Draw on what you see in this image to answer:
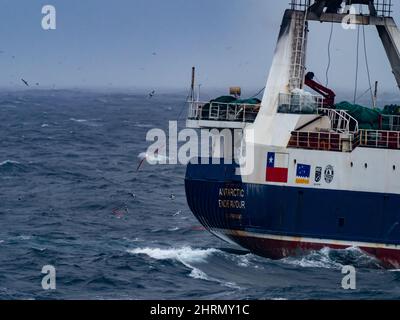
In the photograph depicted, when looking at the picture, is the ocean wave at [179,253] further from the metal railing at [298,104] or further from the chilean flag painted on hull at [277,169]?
the metal railing at [298,104]

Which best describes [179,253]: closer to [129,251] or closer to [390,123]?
[129,251]

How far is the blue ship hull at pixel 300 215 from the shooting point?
50.5 m

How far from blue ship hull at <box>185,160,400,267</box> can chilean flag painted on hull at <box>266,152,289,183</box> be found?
372mm

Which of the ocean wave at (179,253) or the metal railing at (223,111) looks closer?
the ocean wave at (179,253)

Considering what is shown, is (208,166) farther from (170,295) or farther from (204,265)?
(170,295)

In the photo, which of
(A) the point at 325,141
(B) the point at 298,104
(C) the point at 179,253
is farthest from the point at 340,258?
(C) the point at 179,253

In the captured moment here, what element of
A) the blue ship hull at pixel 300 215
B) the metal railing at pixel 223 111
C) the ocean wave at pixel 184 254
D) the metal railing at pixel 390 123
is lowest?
the ocean wave at pixel 184 254

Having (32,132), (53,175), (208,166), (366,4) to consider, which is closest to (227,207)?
(208,166)

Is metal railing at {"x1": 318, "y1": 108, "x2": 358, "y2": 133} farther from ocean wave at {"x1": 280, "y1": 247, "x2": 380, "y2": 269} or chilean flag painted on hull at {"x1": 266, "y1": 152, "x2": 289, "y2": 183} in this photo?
ocean wave at {"x1": 280, "y1": 247, "x2": 380, "y2": 269}

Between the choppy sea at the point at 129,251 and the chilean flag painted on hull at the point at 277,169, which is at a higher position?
the chilean flag painted on hull at the point at 277,169

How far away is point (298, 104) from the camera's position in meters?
51.5

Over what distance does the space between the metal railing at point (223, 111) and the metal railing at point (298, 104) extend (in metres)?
1.44

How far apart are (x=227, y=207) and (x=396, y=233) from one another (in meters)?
7.77

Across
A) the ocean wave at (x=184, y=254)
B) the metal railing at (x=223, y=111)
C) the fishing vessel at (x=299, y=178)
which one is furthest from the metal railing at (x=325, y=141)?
the ocean wave at (x=184, y=254)
